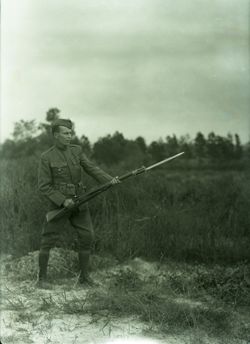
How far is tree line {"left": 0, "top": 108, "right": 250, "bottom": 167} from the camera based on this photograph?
7.50m

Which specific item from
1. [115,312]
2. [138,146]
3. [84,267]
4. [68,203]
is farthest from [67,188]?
[138,146]

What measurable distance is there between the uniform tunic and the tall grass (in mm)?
821

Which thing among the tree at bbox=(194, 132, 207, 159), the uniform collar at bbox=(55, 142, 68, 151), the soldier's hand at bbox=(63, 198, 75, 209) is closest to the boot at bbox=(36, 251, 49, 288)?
the soldier's hand at bbox=(63, 198, 75, 209)

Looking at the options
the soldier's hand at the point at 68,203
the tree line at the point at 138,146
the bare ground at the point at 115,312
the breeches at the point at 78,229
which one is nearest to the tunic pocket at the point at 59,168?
the soldier's hand at the point at 68,203

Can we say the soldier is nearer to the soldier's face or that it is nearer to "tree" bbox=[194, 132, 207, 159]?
the soldier's face

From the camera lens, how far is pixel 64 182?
17.9 feet

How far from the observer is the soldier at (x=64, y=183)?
5395mm

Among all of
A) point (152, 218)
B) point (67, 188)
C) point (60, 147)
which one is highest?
point (60, 147)

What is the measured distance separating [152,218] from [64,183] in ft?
5.12

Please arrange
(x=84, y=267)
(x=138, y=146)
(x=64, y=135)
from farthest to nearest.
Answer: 1. (x=138, y=146)
2. (x=84, y=267)
3. (x=64, y=135)

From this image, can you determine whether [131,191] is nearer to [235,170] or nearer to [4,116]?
[4,116]

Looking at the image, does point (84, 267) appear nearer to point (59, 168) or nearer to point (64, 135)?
point (59, 168)

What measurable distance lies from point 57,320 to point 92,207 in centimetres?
245

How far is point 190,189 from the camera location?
7969 mm
